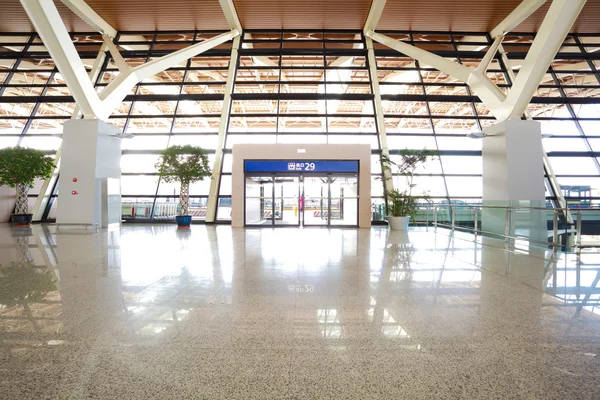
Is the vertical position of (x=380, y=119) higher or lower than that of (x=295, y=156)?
higher

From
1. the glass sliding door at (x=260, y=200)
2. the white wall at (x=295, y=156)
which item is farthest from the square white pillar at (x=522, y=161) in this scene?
the glass sliding door at (x=260, y=200)

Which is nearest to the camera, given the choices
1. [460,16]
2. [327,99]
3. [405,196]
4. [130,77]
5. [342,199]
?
[130,77]

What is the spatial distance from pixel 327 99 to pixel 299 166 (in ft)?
11.4

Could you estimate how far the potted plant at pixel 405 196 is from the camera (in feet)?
40.7

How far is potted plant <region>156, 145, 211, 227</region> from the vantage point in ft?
43.3

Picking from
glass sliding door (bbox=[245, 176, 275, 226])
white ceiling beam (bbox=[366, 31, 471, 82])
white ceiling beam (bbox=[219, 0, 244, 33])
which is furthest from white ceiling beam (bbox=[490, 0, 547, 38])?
glass sliding door (bbox=[245, 176, 275, 226])

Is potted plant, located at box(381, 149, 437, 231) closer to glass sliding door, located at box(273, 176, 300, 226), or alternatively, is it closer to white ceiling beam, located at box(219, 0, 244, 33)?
glass sliding door, located at box(273, 176, 300, 226)

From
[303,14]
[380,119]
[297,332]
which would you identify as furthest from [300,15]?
[297,332]

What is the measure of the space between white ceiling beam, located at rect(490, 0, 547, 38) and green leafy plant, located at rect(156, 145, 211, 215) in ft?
46.1

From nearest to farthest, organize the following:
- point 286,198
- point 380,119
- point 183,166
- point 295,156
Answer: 1. point 183,166
2. point 295,156
3. point 286,198
4. point 380,119

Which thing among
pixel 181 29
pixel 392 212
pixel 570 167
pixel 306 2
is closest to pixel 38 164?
pixel 181 29

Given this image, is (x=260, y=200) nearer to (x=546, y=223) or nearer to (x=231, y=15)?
(x=231, y=15)

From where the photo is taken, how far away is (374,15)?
14664 millimetres

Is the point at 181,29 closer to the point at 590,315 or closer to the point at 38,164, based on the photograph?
the point at 38,164
